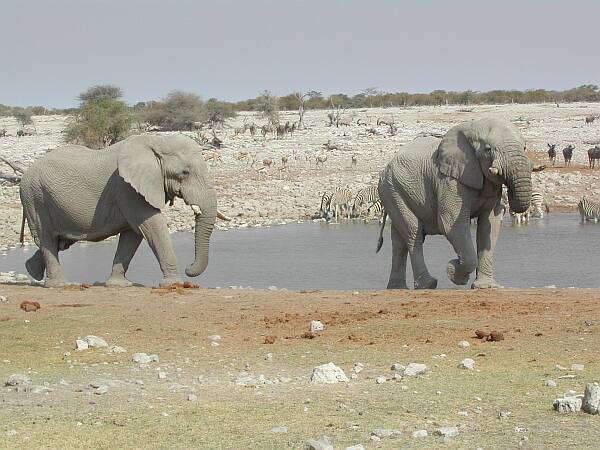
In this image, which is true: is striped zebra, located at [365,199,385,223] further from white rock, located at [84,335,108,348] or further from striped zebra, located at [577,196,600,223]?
white rock, located at [84,335,108,348]

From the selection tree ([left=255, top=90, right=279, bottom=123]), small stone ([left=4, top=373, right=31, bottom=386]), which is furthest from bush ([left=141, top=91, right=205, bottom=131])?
small stone ([left=4, top=373, right=31, bottom=386])

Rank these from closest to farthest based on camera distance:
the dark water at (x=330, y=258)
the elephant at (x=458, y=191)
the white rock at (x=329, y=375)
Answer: the white rock at (x=329, y=375), the elephant at (x=458, y=191), the dark water at (x=330, y=258)

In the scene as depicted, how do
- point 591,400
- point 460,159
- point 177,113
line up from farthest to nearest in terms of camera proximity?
point 177,113, point 460,159, point 591,400

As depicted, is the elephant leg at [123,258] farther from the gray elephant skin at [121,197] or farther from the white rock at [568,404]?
the white rock at [568,404]

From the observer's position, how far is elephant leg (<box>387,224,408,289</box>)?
15.4 m

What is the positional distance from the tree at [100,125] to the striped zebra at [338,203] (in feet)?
44.8

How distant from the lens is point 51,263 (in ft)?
49.8

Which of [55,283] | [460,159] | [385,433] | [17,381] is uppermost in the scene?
[460,159]

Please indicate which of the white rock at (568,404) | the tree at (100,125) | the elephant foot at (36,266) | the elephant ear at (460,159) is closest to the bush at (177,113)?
the tree at (100,125)

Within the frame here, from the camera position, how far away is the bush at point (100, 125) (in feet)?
136

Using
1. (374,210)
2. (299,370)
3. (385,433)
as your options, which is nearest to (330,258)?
(374,210)

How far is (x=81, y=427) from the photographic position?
7.32 meters

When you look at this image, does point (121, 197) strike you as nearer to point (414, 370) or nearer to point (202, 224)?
point (202, 224)

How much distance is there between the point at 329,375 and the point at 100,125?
112 ft
